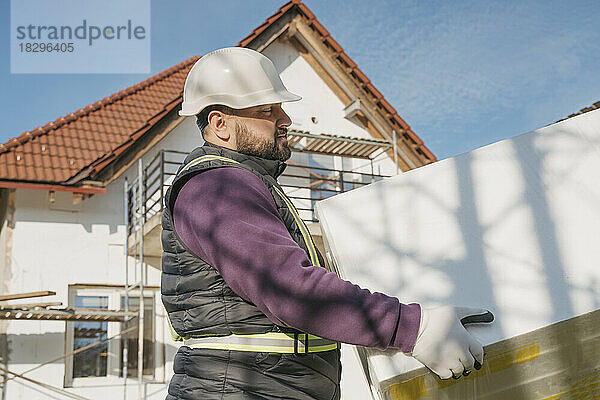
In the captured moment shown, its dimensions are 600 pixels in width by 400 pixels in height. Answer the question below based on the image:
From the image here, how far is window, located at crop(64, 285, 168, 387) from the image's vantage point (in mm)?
7992

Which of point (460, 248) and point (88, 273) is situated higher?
point (88, 273)

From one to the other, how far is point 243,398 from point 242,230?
42 cm

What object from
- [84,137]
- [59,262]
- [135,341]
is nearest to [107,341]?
[135,341]

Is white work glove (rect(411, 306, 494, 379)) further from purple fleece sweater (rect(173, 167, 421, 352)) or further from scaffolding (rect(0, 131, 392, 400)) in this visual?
scaffolding (rect(0, 131, 392, 400))

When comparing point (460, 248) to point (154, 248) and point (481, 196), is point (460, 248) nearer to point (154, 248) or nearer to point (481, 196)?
point (481, 196)

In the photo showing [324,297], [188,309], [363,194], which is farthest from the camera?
[363,194]

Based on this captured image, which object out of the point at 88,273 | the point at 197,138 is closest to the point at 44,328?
the point at 88,273

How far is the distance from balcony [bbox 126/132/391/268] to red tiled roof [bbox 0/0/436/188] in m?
0.56

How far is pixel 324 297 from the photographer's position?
150 centimetres

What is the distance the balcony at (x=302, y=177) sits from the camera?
8.48 m

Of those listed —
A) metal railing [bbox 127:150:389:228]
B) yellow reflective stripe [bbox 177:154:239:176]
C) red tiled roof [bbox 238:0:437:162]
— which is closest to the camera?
yellow reflective stripe [bbox 177:154:239:176]

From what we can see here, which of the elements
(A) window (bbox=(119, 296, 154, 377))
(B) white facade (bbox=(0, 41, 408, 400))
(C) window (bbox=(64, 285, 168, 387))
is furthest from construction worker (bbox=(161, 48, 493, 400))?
(A) window (bbox=(119, 296, 154, 377))

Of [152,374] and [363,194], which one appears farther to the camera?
[152,374]

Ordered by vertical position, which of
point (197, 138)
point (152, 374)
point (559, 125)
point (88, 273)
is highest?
point (197, 138)
